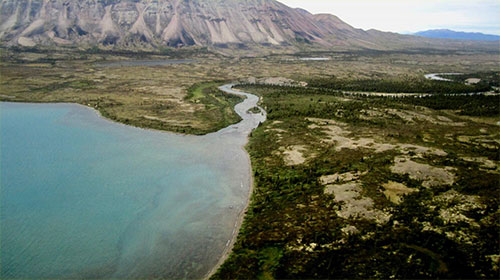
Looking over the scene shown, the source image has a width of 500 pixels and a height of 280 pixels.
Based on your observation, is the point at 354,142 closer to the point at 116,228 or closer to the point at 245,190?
the point at 245,190

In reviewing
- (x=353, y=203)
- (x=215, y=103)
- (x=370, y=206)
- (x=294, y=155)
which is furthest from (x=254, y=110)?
(x=370, y=206)

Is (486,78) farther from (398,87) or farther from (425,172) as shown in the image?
(425,172)

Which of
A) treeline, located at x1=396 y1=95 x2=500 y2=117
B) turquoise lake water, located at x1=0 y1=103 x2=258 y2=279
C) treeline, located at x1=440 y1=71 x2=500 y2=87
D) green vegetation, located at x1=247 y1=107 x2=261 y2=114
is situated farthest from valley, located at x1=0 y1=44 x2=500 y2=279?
treeline, located at x1=440 y1=71 x2=500 y2=87

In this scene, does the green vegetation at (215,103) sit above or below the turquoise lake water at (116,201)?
above

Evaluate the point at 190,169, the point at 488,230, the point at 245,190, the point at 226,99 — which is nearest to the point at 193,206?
the point at 245,190

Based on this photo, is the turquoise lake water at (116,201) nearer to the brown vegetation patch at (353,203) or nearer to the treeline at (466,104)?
the brown vegetation patch at (353,203)

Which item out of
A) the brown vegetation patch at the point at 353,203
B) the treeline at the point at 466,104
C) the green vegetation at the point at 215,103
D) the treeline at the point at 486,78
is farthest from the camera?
the treeline at the point at 486,78

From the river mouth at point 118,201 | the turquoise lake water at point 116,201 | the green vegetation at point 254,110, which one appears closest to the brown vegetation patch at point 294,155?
the turquoise lake water at point 116,201
